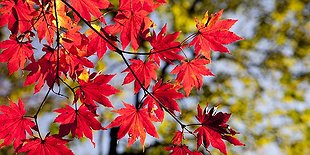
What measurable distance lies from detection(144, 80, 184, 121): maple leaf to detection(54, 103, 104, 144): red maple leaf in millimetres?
291

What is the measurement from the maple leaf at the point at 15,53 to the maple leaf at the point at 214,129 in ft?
3.10

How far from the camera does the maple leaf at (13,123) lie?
1.68m

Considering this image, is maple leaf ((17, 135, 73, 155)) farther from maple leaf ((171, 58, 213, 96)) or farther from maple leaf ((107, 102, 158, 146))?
maple leaf ((171, 58, 213, 96))

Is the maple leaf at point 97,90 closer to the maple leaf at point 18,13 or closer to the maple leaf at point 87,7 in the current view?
the maple leaf at point 87,7

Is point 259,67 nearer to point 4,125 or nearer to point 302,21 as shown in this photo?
point 302,21

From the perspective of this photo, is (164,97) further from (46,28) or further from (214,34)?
(46,28)

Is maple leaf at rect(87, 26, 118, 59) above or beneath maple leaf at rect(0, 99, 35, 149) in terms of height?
above

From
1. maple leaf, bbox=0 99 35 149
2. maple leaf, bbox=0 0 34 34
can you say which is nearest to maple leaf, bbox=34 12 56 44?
maple leaf, bbox=0 0 34 34

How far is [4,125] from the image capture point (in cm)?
169

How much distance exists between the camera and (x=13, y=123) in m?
1.73

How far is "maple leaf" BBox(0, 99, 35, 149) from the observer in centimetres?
168

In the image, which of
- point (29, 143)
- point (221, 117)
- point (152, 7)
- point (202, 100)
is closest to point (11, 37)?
point (29, 143)

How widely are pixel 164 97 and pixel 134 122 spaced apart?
0.64 ft

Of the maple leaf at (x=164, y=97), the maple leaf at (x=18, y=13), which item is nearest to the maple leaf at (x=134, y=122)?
the maple leaf at (x=164, y=97)
